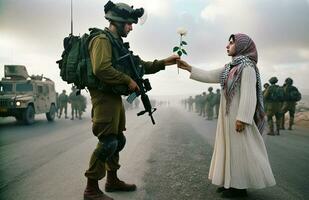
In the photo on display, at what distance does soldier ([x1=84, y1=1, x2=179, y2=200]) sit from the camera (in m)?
3.70

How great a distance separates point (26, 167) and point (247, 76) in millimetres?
4150

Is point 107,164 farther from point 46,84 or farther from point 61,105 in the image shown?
point 61,105

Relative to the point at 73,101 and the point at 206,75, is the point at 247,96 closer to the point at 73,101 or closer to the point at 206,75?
the point at 206,75

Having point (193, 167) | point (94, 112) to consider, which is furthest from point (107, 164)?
point (193, 167)

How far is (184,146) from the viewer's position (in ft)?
27.8

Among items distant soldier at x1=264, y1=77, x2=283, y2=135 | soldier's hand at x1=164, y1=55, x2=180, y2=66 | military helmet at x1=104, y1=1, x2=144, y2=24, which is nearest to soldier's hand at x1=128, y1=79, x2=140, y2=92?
military helmet at x1=104, y1=1, x2=144, y2=24

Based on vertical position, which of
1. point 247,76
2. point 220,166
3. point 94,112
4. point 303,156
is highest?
point 247,76

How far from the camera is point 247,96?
154 inches

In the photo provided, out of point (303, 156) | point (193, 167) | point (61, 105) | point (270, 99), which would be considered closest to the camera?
point (193, 167)

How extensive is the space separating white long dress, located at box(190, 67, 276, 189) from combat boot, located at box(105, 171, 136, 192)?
43.7 inches

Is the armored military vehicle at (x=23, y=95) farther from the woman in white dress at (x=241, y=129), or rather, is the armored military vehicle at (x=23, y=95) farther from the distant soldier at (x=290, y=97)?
the woman in white dress at (x=241, y=129)

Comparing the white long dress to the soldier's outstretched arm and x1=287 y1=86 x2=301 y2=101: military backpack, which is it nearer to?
the soldier's outstretched arm

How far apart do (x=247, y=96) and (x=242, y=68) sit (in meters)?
0.34

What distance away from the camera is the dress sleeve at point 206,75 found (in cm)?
442
